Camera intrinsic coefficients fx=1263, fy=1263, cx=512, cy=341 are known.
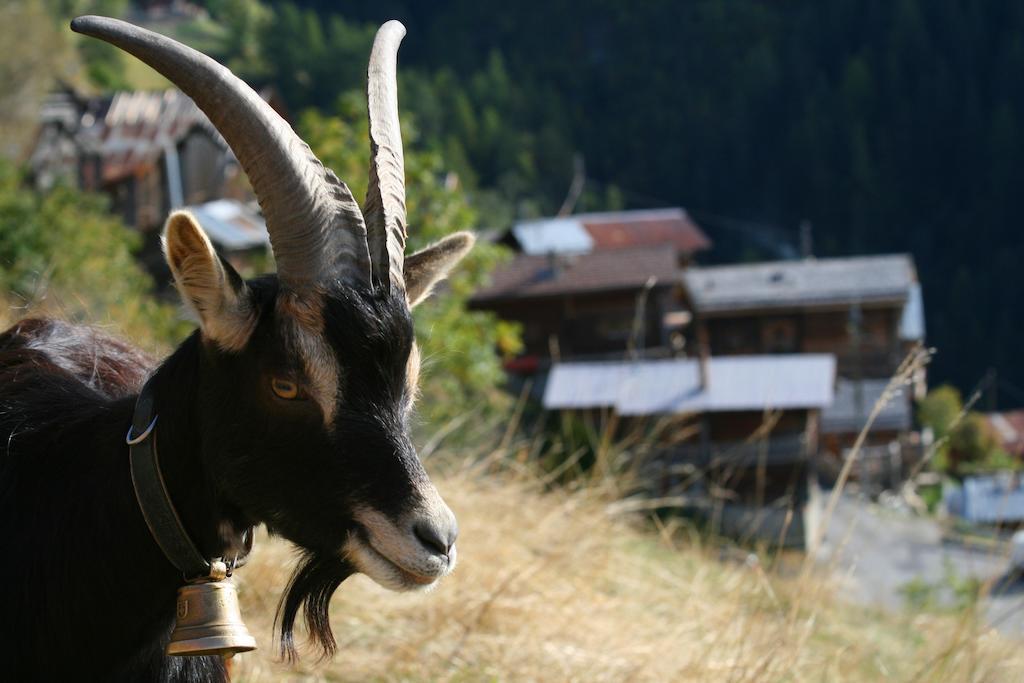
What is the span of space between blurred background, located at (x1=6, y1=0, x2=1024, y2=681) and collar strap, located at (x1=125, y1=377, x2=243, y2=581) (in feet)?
2.17

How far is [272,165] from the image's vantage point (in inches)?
104

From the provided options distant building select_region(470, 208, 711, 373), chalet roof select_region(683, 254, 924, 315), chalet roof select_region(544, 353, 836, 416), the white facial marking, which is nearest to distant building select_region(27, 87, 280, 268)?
chalet roof select_region(544, 353, 836, 416)

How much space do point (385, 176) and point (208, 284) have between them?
547 mm

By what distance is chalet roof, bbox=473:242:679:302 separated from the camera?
4156 cm

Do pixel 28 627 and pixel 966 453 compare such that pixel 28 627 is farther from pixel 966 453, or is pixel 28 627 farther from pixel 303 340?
pixel 966 453

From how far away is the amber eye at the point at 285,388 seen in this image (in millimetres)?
2572

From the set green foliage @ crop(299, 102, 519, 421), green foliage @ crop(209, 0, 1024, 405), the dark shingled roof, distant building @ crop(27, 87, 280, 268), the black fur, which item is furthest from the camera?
green foliage @ crop(209, 0, 1024, 405)

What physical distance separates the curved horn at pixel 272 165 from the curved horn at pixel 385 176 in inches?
2.2

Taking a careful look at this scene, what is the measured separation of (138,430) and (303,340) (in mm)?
465

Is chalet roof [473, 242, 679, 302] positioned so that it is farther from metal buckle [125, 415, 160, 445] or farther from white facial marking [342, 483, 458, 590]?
white facial marking [342, 483, 458, 590]

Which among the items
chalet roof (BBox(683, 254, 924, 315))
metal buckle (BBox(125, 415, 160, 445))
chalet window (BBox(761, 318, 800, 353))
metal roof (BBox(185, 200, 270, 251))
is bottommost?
chalet window (BBox(761, 318, 800, 353))

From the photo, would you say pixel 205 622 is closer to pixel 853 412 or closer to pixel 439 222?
pixel 439 222

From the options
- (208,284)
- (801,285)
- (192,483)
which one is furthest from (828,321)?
(208,284)

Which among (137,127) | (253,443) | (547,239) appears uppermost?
(253,443)
